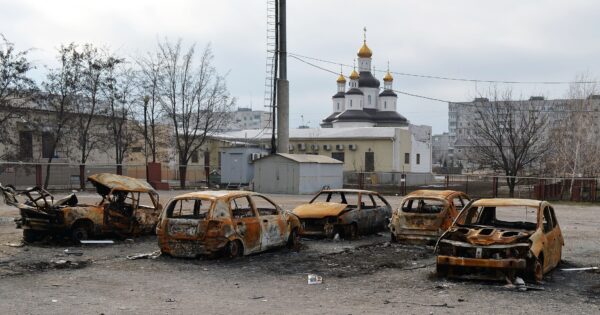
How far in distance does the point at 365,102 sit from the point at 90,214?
7806cm

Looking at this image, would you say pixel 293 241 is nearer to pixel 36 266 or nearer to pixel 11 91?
pixel 36 266

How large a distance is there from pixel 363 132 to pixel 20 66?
3868cm

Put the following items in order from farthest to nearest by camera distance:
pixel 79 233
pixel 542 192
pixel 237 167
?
pixel 237 167
pixel 542 192
pixel 79 233

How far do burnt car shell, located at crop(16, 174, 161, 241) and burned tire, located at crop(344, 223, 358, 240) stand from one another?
16.0 feet

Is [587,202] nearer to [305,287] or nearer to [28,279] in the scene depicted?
[305,287]

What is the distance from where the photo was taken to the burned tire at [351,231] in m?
15.0

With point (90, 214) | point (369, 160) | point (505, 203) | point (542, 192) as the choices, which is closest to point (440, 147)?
point (369, 160)

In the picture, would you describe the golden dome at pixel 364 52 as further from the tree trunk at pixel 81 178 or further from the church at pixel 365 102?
the tree trunk at pixel 81 178

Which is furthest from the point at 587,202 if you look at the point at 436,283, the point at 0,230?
the point at 0,230

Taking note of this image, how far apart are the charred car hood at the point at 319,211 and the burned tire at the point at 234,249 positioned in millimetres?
3158

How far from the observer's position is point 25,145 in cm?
3747

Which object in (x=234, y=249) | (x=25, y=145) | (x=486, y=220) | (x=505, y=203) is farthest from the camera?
(x=25, y=145)

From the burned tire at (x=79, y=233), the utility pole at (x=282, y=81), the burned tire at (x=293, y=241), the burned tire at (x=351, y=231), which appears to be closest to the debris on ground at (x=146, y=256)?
the burned tire at (x=79, y=233)

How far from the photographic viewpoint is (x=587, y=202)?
31.1m
